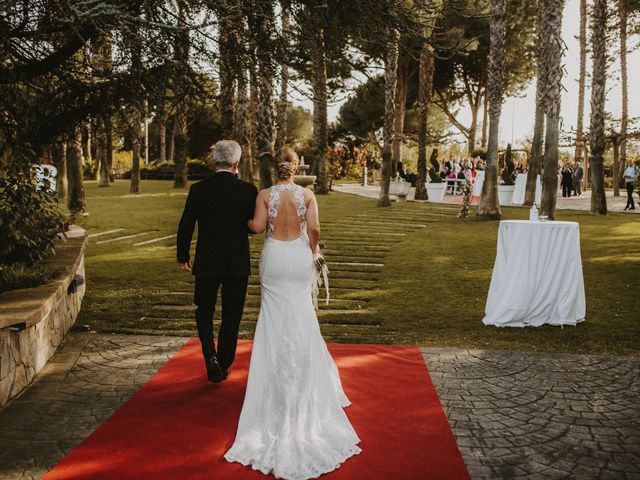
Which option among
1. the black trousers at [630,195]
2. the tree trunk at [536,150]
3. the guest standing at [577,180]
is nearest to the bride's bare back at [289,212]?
the tree trunk at [536,150]

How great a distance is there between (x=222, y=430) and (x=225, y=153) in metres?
2.05

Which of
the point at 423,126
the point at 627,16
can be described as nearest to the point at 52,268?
the point at 423,126

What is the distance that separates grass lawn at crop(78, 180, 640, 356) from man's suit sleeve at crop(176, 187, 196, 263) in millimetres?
2001

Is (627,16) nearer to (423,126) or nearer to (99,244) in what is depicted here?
(423,126)

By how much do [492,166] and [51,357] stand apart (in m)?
13.7

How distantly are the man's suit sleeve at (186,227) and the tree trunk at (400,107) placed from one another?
93.3 feet

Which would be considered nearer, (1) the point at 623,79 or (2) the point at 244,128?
(2) the point at 244,128

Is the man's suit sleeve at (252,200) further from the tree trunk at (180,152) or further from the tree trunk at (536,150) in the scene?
the tree trunk at (180,152)

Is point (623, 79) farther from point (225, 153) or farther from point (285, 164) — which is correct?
point (285, 164)

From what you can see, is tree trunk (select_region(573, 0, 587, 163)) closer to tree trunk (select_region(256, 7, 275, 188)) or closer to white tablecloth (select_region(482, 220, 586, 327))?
tree trunk (select_region(256, 7, 275, 188))

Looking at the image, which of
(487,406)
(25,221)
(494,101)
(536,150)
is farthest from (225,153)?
(536,150)

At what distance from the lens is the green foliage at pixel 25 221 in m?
6.17

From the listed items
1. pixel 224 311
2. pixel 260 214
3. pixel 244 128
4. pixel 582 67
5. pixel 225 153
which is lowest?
pixel 224 311

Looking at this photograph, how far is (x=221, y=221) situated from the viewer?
4789mm
